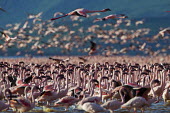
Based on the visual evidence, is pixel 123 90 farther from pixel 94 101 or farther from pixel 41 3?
pixel 41 3

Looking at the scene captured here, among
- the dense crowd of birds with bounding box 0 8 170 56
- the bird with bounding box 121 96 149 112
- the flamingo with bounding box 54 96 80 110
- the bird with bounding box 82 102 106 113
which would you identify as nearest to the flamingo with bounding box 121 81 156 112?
the bird with bounding box 121 96 149 112

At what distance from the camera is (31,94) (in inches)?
541

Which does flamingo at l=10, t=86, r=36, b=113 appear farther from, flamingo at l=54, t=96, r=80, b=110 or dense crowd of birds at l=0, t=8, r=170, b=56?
dense crowd of birds at l=0, t=8, r=170, b=56

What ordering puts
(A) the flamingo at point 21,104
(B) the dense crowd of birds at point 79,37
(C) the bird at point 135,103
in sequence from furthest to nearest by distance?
(B) the dense crowd of birds at point 79,37, (A) the flamingo at point 21,104, (C) the bird at point 135,103

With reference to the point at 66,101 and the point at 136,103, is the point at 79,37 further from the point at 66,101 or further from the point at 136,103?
the point at 136,103

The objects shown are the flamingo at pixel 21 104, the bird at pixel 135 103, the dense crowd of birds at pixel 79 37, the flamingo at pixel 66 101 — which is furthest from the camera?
the dense crowd of birds at pixel 79 37

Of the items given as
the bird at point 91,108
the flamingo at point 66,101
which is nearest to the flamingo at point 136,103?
the bird at point 91,108

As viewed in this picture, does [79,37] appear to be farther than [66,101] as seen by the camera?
Yes

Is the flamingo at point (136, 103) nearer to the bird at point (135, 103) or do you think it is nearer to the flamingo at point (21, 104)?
the bird at point (135, 103)

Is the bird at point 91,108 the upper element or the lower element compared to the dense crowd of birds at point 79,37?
lower

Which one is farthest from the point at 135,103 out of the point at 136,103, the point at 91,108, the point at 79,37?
the point at 79,37

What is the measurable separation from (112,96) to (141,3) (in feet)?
465

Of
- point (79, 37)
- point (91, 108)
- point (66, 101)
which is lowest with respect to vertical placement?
point (91, 108)

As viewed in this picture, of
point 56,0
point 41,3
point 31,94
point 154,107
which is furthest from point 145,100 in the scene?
point 56,0
